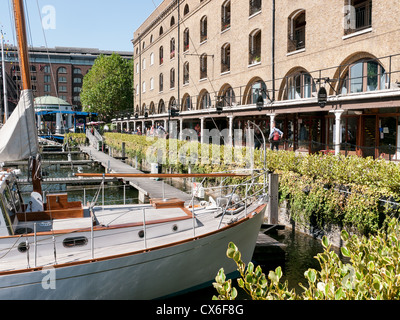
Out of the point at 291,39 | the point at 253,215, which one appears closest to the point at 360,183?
the point at 253,215

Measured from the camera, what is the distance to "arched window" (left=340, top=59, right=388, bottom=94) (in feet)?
59.4

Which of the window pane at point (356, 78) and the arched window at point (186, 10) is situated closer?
the window pane at point (356, 78)

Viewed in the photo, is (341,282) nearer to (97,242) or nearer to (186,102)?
(97,242)

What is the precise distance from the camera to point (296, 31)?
24.1m

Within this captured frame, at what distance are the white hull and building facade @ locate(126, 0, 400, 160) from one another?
3807 millimetres

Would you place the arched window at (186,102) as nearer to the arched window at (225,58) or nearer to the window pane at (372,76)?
the arched window at (225,58)

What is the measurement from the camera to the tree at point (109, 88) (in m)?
64.2

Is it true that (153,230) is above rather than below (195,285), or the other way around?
above

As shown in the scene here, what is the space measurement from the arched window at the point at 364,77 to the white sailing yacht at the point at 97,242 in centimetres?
1049

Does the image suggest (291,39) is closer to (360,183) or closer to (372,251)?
(360,183)

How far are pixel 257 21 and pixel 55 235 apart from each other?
22.3 m

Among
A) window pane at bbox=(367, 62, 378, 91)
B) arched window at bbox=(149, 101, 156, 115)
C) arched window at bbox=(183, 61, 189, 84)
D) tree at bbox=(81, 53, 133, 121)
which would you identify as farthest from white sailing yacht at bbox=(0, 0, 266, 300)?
tree at bbox=(81, 53, 133, 121)

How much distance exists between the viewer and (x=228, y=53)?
32.2 metres

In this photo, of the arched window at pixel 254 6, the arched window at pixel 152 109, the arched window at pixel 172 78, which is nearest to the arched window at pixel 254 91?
the arched window at pixel 254 6
